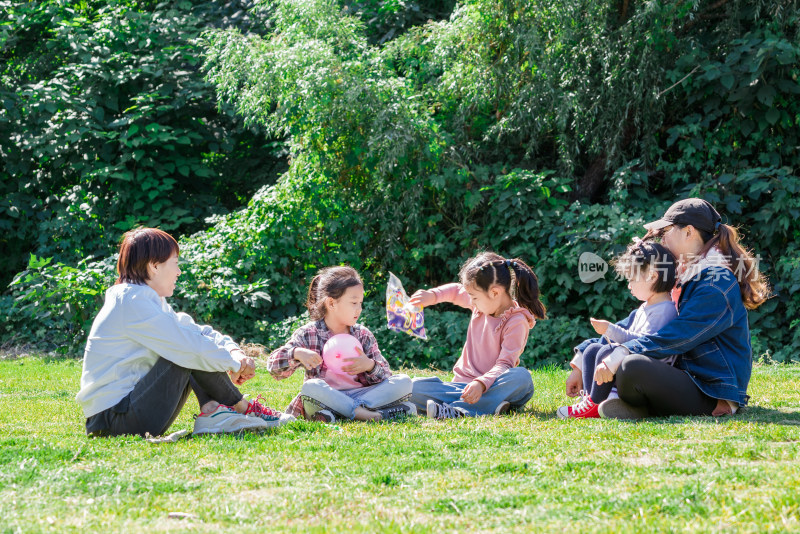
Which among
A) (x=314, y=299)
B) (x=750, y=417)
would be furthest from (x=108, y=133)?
(x=750, y=417)

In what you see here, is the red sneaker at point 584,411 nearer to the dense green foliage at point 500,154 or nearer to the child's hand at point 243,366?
the child's hand at point 243,366

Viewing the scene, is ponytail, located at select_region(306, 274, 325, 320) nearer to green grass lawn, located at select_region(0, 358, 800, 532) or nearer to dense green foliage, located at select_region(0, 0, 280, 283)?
green grass lawn, located at select_region(0, 358, 800, 532)

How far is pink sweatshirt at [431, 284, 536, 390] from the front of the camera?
5.01 metres

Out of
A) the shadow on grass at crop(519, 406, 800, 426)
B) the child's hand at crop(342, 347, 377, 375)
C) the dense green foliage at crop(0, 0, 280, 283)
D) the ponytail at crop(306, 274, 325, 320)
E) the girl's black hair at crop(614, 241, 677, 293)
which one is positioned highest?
the dense green foliage at crop(0, 0, 280, 283)

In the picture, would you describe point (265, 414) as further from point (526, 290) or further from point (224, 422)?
point (526, 290)

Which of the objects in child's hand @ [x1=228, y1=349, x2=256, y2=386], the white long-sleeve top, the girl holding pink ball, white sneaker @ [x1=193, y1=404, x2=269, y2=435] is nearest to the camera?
the white long-sleeve top

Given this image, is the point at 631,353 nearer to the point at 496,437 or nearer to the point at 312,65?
the point at 496,437

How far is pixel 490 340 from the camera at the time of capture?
5.16 metres

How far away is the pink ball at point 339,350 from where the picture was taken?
15.6 feet

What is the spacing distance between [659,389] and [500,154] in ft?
20.0

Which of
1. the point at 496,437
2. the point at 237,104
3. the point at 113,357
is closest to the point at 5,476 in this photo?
the point at 113,357

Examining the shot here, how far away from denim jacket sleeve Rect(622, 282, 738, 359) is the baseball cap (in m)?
0.39

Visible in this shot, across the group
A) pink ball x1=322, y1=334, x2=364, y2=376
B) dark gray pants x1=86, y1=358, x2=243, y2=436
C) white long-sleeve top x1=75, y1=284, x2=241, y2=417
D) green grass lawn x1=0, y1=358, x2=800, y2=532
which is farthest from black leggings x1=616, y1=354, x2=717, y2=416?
dark gray pants x1=86, y1=358, x2=243, y2=436

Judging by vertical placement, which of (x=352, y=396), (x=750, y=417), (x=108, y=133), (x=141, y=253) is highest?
(x=108, y=133)
